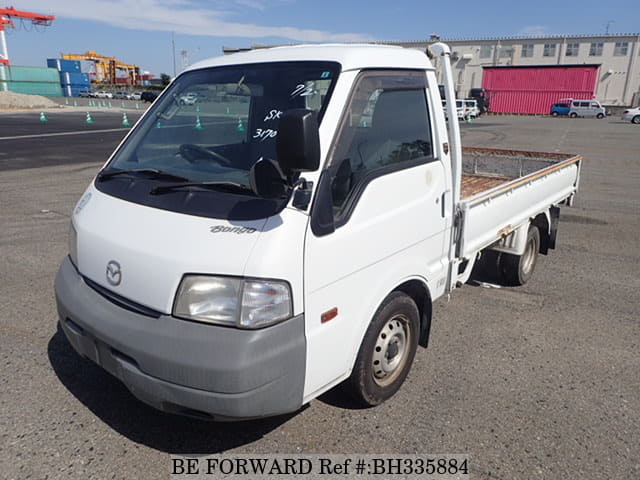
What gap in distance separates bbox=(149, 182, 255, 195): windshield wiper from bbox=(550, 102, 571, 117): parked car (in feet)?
184

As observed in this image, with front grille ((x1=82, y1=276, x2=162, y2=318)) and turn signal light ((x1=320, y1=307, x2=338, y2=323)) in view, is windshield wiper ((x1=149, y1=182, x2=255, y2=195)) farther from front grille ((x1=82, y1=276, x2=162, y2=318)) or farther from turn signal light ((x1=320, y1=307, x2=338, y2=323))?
turn signal light ((x1=320, y1=307, x2=338, y2=323))

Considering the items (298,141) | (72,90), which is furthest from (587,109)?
(72,90)

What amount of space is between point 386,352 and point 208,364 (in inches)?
52.1

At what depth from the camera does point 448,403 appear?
3.23 m

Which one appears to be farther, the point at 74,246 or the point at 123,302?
the point at 74,246

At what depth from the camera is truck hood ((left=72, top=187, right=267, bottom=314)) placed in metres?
2.26

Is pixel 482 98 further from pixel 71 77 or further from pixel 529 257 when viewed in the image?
pixel 71 77

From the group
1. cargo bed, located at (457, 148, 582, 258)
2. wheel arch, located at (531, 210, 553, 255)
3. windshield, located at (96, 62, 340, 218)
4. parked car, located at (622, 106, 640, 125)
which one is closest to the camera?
windshield, located at (96, 62, 340, 218)

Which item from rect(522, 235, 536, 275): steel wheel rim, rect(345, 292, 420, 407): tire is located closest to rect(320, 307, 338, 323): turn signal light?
rect(345, 292, 420, 407): tire

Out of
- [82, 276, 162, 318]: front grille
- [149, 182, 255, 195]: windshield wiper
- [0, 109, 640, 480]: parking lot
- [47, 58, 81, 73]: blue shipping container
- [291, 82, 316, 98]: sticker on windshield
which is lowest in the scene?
[0, 109, 640, 480]: parking lot

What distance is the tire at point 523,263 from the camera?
5102mm

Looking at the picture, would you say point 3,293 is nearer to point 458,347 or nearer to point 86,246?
point 86,246

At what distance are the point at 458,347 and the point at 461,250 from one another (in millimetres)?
867

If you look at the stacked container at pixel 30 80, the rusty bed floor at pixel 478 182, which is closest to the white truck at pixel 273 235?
the rusty bed floor at pixel 478 182
